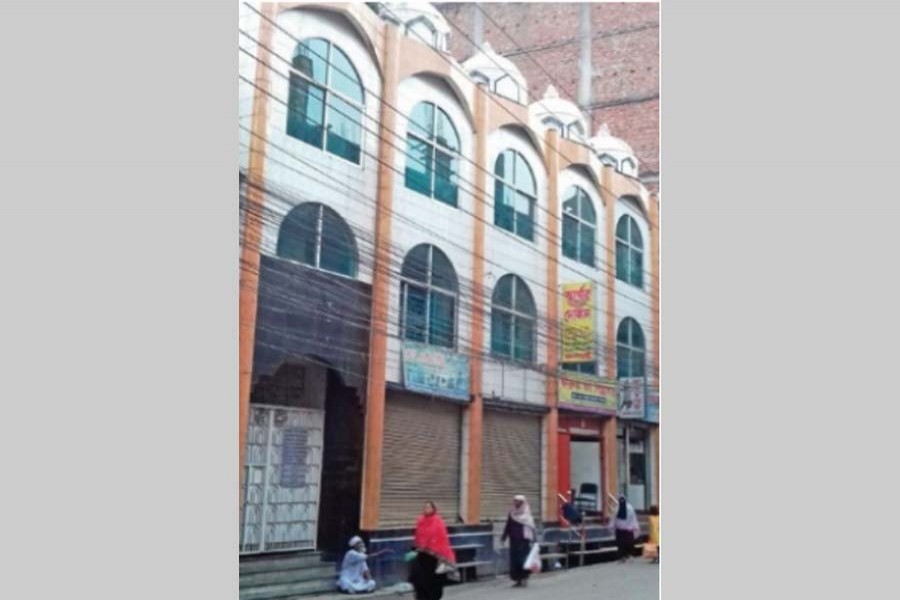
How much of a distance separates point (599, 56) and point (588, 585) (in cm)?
290

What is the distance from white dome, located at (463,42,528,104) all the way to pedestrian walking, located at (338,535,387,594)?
2.50 metres

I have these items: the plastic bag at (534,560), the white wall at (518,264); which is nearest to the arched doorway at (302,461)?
the white wall at (518,264)

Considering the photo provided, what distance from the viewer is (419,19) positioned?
479cm

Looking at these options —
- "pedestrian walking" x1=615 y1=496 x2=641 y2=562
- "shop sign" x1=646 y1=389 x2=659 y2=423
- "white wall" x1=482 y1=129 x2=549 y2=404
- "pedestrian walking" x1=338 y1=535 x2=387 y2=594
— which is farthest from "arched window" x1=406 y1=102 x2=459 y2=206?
"pedestrian walking" x1=615 y1=496 x2=641 y2=562

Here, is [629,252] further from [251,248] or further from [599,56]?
[251,248]

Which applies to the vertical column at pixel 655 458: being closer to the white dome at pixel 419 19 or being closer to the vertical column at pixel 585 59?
the vertical column at pixel 585 59

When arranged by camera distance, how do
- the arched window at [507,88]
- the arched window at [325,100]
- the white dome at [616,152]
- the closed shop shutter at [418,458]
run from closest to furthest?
the arched window at [325,100] < the closed shop shutter at [418,458] < the arched window at [507,88] < the white dome at [616,152]

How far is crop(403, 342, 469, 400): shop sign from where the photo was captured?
4.63 metres

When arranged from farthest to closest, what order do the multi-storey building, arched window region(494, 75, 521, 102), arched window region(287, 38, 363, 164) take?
arched window region(494, 75, 521, 102) → arched window region(287, 38, 363, 164) → the multi-storey building

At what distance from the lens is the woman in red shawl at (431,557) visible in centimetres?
448

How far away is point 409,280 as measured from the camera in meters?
4.66

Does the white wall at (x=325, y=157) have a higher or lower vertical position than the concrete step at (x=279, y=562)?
higher

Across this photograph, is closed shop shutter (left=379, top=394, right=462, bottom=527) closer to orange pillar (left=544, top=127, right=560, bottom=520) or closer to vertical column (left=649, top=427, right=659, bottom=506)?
orange pillar (left=544, top=127, right=560, bottom=520)

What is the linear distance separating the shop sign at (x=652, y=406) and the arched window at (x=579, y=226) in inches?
31.5
